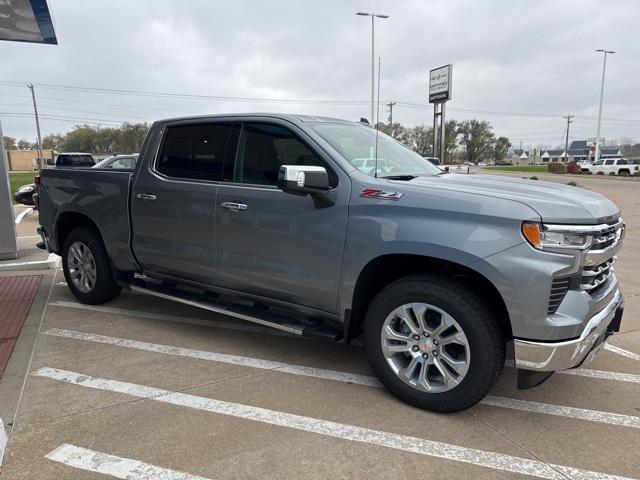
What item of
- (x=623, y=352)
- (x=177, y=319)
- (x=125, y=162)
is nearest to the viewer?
(x=623, y=352)

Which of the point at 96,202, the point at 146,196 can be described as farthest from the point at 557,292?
the point at 96,202

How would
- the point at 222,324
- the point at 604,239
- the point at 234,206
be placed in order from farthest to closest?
the point at 222,324 < the point at 234,206 < the point at 604,239

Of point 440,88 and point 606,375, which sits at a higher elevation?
point 440,88

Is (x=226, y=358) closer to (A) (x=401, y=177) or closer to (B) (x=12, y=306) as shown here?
(A) (x=401, y=177)

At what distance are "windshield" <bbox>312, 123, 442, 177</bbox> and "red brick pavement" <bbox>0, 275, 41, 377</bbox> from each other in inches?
124

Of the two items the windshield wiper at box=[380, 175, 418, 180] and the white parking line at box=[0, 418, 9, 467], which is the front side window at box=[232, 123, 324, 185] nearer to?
the windshield wiper at box=[380, 175, 418, 180]

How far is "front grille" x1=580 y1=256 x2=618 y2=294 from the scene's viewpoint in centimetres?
286

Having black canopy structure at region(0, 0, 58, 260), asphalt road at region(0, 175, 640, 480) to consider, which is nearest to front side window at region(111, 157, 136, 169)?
black canopy structure at region(0, 0, 58, 260)

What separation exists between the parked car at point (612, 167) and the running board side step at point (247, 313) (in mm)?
50279

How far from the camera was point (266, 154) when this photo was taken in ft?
12.9

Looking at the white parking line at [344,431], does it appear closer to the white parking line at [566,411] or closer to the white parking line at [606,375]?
the white parking line at [566,411]

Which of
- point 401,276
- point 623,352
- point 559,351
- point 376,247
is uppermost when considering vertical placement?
point 376,247

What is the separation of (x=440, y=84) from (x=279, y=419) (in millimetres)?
22861

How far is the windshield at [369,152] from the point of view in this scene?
369 centimetres
